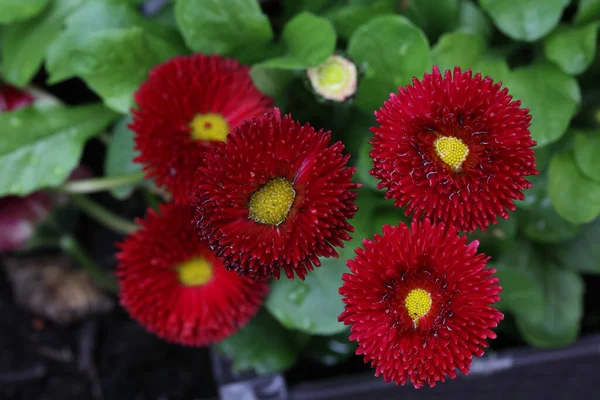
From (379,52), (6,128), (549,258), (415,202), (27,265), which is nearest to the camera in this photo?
(415,202)

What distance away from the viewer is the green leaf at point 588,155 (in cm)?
64

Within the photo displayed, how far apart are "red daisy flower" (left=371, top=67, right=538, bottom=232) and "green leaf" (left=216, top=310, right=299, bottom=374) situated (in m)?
0.44

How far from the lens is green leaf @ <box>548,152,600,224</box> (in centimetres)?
62

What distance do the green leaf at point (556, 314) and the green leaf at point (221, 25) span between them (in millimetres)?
513

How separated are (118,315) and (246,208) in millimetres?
797

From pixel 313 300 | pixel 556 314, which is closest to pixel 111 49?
pixel 313 300

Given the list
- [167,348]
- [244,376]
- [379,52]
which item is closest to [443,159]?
[379,52]

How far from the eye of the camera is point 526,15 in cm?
64

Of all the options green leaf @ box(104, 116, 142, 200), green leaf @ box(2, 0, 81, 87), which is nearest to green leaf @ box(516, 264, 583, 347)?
green leaf @ box(104, 116, 142, 200)

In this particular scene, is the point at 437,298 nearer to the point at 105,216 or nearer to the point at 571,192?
the point at 571,192

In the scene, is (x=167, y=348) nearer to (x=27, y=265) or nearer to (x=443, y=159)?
(x=27, y=265)

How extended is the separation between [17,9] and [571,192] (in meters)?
0.66

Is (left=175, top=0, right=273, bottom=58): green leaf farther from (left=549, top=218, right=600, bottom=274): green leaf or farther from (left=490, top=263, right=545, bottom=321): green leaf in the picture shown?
(left=549, top=218, right=600, bottom=274): green leaf

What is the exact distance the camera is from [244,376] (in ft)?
2.56
